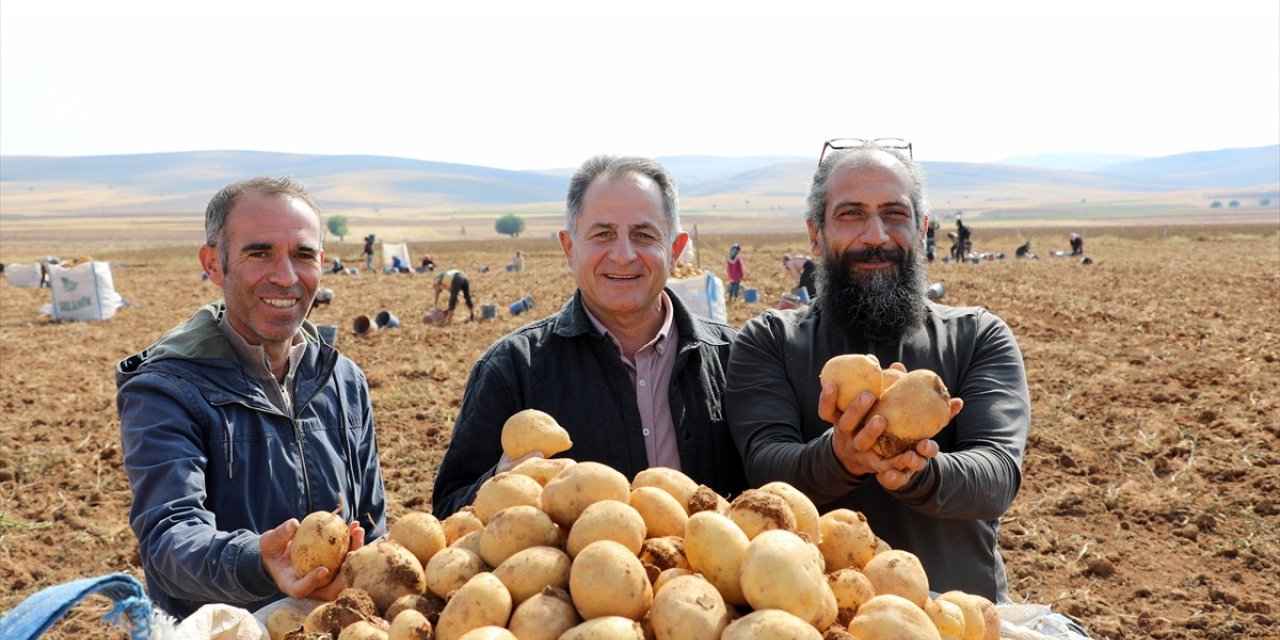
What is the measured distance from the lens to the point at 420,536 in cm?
246

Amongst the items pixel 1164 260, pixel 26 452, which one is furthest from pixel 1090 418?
pixel 1164 260

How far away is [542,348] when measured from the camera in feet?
11.5

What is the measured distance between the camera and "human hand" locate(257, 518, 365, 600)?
94.5 inches

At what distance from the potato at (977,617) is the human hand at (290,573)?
1527 millimetres

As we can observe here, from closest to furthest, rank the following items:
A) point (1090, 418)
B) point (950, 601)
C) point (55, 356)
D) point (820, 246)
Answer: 1. point (950, 601)
2. point (820, 246)
3. point (1090, 418)
4. point (55, 356)

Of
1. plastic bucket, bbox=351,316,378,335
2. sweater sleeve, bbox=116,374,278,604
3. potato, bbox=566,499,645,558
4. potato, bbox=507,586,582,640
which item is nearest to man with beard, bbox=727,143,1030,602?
potato, bbox=566,499,645,558

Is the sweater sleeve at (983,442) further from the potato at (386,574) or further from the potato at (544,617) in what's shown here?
the potato at (386,574)

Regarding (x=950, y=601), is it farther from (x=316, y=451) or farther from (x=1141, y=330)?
(x=1141, y=330)

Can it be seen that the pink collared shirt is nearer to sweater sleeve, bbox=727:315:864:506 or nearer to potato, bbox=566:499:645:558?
sweater sleeve, bbox=727:315:864:506

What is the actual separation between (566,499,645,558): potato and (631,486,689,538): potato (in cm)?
15

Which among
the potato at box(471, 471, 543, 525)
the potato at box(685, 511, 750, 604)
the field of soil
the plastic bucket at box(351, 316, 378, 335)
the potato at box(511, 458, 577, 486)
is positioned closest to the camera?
the potato at box(685, 511, 750, 604)

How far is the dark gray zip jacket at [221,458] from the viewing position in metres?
2.54

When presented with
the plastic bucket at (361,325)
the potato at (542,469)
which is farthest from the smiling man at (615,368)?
the plastic bucket at (361,325)

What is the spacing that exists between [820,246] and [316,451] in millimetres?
1909
